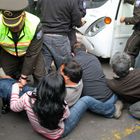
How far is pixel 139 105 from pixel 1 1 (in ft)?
6.95

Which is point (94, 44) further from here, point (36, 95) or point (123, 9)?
point (36, 95)

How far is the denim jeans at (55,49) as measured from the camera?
189 inches

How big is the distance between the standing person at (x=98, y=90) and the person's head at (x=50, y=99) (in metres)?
0.79

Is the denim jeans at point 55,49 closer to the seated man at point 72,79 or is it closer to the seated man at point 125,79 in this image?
the seated man at point 72,79

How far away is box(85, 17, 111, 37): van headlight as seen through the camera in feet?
19.1

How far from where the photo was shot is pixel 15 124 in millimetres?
4211

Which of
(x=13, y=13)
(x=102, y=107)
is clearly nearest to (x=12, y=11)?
(x=13, y=13)

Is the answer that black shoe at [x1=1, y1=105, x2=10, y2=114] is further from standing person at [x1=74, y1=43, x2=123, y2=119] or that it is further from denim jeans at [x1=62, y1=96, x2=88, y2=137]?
standing person at [x1=74, y1=43, x2=123, y2=119]

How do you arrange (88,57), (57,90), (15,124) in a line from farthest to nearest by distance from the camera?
(88,57), (15,124), (57,90)

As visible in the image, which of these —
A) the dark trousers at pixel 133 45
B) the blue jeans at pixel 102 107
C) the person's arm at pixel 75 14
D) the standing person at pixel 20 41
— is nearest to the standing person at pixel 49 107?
the blue jeans at pixel 102 107

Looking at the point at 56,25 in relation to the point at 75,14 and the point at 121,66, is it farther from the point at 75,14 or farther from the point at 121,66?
the point at 121,66

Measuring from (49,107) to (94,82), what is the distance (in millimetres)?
1064

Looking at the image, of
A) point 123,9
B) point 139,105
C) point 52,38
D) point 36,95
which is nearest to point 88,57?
point 52,38

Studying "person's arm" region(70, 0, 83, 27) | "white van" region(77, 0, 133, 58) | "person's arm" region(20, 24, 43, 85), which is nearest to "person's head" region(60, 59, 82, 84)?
"person's arm" region(20, 24, 43, 85)
